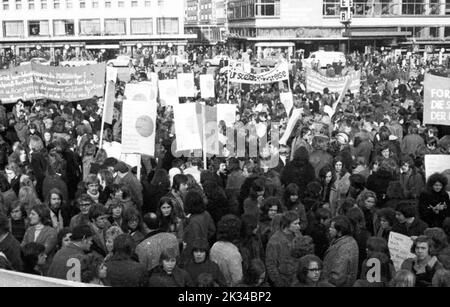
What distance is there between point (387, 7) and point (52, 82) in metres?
63.1

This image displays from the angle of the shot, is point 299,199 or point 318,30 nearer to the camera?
point 299,199

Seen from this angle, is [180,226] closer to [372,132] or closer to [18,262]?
[18,262]

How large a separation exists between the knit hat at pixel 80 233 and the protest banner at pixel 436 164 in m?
4.29

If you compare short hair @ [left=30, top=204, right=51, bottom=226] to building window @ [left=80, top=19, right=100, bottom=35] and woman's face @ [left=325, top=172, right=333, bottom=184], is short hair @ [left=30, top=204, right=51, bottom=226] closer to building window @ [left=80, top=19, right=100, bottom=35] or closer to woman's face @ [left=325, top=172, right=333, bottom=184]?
woman's face @ [left=325, top=172, right=333, bottom=184]

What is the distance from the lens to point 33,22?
8125 cm

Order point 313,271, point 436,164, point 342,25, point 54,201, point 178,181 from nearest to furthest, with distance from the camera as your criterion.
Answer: point 313,271 < point 54,201 < point 178,181 < point 436,164 < point 342,25

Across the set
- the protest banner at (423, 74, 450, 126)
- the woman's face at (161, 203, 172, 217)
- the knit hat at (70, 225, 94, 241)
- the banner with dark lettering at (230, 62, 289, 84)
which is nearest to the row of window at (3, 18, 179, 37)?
the banner with dark lettering at (230, 62, 289, 84)

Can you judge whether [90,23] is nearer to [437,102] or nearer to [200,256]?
[437,102]

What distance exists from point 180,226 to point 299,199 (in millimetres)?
1626

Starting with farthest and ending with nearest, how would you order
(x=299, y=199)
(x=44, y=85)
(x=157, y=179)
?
(x=44, y=85) < (x=157, y=179) < (x=299, y=199)

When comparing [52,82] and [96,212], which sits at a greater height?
[52,82]

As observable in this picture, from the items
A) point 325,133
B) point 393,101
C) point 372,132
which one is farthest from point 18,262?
point 393,101

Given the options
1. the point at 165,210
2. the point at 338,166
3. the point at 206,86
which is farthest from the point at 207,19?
the point at 165,210

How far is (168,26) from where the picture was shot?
7925cm
